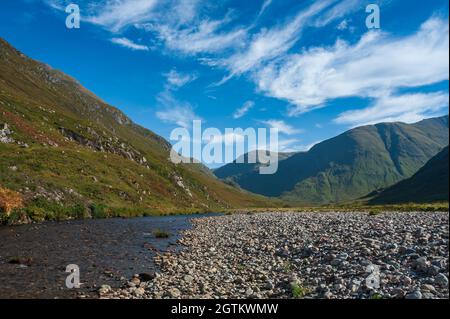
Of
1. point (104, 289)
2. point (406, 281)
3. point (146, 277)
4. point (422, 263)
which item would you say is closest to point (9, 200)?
point (146, 277)

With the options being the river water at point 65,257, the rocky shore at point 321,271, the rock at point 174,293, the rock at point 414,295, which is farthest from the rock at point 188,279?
the rock at point 414,295

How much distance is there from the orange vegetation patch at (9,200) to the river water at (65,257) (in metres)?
3.59

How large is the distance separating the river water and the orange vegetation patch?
3.59 meters

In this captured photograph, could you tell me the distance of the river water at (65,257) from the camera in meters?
16.9

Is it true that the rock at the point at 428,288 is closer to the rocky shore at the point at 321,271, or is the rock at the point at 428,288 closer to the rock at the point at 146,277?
the rocky shore at the point at 321,271

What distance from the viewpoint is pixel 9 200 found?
41469mm

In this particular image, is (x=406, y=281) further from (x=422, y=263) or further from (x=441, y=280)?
(x=422, y=263)

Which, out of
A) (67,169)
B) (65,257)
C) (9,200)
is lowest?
(65,257)

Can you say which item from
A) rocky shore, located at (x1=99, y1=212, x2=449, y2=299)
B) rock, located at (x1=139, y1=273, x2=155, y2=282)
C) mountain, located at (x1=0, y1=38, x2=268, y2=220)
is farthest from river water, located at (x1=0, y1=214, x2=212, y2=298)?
mountain, located at (x1=0, y1=38, x2=268, y2=220)

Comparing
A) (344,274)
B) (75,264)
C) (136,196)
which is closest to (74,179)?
(136,196)

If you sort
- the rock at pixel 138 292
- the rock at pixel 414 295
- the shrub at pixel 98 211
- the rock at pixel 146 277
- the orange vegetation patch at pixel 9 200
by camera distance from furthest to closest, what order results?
the shrub at pixel 98 211, the orange vegetation patch at pixel 9 200, the rock at pixel 146 277, the rock at pixel 138 292, the rock at pixel 414 295

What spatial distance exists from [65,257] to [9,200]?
2286 centimetres

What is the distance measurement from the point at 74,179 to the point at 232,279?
5719cm

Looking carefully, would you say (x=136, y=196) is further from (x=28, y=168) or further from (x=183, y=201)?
(x=183, y=201)
